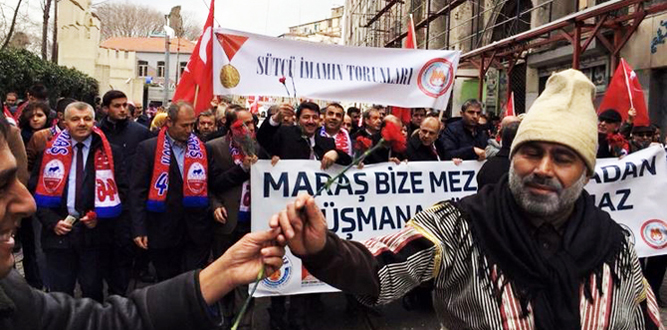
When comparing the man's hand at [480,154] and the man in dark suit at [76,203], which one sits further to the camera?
the man's hand at [480,154]

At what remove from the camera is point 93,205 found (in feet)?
14.3

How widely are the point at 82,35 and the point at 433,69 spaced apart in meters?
36.2

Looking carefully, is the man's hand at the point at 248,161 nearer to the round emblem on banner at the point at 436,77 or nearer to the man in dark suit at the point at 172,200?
the man in dark suit at the point at 172,200

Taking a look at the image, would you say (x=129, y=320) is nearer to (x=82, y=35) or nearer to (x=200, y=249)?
(x=200, y=249)

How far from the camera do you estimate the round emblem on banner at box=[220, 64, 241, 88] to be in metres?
5.06

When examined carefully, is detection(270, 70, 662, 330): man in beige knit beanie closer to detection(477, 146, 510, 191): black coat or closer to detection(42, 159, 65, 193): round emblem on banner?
detection(477, 146, 510, 191): black coat

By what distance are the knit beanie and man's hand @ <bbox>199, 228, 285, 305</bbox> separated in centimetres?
95

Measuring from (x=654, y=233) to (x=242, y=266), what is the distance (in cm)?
504

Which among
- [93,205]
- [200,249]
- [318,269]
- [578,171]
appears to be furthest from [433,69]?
[318,269]

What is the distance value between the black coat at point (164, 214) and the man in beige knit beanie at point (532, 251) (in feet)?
9.88

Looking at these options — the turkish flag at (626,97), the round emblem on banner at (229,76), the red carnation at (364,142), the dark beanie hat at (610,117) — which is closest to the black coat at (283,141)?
the round emblem on banner at (229,76)

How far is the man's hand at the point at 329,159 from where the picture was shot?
489 cm

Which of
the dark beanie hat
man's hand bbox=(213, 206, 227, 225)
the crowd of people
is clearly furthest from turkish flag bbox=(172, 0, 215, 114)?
the dark beanie hat

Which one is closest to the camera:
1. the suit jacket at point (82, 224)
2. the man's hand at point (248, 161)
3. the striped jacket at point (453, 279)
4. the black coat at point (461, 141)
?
the striped jacket at point (453, 279)
